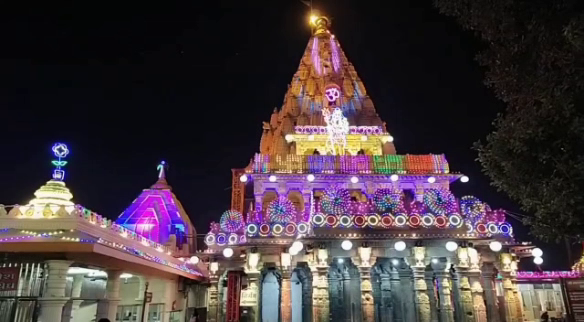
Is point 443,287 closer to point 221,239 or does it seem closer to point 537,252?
point 537,252

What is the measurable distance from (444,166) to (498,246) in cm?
1158

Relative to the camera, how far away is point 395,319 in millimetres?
23609

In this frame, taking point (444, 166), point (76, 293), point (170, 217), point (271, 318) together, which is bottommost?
point (271, 318)

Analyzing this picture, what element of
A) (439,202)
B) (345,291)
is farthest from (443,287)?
(345,291)

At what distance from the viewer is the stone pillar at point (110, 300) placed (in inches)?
607

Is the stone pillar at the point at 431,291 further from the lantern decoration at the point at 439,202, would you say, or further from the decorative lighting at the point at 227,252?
the decorative lighting at the point at 227,252

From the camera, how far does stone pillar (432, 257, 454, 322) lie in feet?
64.7

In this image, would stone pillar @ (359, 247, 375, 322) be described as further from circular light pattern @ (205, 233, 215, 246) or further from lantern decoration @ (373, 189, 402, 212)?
circular light pattern @ (205, 233, 215, 246)

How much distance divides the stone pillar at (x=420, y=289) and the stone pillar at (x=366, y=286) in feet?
7.54

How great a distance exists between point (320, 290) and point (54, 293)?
11.6m

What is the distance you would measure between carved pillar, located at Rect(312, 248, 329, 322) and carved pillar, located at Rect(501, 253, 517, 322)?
32.9ft

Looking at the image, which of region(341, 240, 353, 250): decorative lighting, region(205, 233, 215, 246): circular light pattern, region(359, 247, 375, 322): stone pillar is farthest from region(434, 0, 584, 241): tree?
region(205, 233, 215, 246): circular light pattern

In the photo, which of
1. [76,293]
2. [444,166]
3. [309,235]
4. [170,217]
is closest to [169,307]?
[76,293]

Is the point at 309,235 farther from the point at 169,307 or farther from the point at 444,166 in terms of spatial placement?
the point at 444,166
